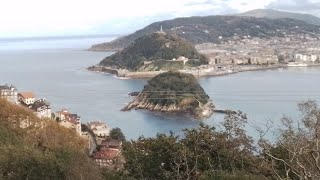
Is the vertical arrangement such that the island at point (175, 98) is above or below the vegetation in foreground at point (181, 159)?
below

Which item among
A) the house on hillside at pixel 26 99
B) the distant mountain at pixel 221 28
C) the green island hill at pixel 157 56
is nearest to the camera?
the house on hillside at pixel 26 99

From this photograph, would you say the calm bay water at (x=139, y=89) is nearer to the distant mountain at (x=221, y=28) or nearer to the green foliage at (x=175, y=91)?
the green foliage at (x=175, y=91)

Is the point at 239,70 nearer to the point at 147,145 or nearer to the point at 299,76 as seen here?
the point at 299,76

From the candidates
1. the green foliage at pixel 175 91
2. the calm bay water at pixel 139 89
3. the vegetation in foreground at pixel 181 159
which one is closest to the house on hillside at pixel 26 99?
the calm bay water at pixel 139 89

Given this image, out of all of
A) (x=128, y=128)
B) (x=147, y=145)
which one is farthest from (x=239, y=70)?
(x=147, y=145)

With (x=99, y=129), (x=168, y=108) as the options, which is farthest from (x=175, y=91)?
(x=99, y=129)

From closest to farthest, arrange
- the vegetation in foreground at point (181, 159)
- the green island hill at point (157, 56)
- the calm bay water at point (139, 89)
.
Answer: the vegetation in foreground at point (181, 159) → the calm bay water at point (139, 89) → the green island hill at point (157, 56)
